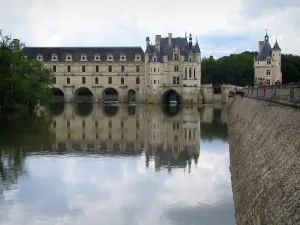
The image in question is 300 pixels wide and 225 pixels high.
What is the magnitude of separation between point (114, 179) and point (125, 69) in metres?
65.3

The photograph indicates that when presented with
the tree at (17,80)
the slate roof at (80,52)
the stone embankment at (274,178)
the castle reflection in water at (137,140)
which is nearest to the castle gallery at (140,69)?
the slate roof at (80,52)

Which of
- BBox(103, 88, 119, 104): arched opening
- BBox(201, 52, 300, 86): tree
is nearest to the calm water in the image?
BBox(201, 52, 300, 86): tree

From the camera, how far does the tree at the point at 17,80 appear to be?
144 ft

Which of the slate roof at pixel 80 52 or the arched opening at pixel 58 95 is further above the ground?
the slate roof at pixel 80 52

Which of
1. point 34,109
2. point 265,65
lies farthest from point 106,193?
point 265,65

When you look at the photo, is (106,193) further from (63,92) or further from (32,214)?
(63,92)

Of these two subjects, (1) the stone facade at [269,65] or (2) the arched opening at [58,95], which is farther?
(2) the arched opening at [58,95]

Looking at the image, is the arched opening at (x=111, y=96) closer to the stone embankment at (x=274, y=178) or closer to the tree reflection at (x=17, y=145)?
the tree reflection at (x=17, y=145)

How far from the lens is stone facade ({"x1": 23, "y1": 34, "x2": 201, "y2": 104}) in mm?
73625

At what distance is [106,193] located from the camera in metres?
14.2

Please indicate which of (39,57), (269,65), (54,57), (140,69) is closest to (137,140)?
(269,65)

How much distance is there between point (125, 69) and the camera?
8069 cm

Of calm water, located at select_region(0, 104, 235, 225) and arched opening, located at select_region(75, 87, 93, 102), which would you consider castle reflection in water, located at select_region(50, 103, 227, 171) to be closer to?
calm water, located at select_region(0, 104, 235, 225)

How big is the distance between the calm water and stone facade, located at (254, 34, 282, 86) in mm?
43927
